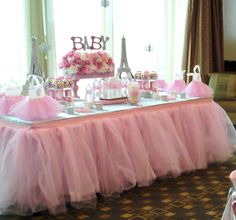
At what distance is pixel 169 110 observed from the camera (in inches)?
162

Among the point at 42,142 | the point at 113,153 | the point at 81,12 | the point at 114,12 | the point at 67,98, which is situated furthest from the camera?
the point at 114,12

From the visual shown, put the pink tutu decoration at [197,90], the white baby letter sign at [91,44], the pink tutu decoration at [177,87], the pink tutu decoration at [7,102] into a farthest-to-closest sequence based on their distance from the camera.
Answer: the pink tutu decoration at [177,87] < the pink tutu decoration at [197,90] < the white baby letter sign at [91,44] < the pink tutu decoration at [7,102]

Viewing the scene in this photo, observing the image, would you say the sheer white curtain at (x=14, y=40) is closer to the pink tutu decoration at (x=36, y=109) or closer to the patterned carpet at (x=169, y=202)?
the pink tutu decoration at (x=36, y=109)

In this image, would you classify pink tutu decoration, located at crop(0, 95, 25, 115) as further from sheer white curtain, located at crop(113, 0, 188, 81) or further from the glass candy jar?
sheer white curtain, located at crop(113, 0, 188, 81)

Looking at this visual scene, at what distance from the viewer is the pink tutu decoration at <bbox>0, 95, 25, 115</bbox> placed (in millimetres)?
3562

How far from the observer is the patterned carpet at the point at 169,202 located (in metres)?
3.25

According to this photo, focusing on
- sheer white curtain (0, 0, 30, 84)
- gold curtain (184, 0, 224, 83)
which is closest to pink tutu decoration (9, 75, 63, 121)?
sheer white curtain (0, 0, 30, 84)

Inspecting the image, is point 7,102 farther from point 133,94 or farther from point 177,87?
point 177,87

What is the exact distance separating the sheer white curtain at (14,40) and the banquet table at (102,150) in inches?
51.8

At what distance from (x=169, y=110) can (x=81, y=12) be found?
6.08 ft

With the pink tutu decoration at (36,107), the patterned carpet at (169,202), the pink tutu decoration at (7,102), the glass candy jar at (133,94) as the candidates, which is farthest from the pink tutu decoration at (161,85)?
the pink tutu decoration at (7,102)

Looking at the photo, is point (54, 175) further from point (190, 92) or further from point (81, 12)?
point (81, 12)

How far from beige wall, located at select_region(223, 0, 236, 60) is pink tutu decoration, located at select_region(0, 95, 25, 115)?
4.07 m

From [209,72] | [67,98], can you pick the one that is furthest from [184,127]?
[209,72]
